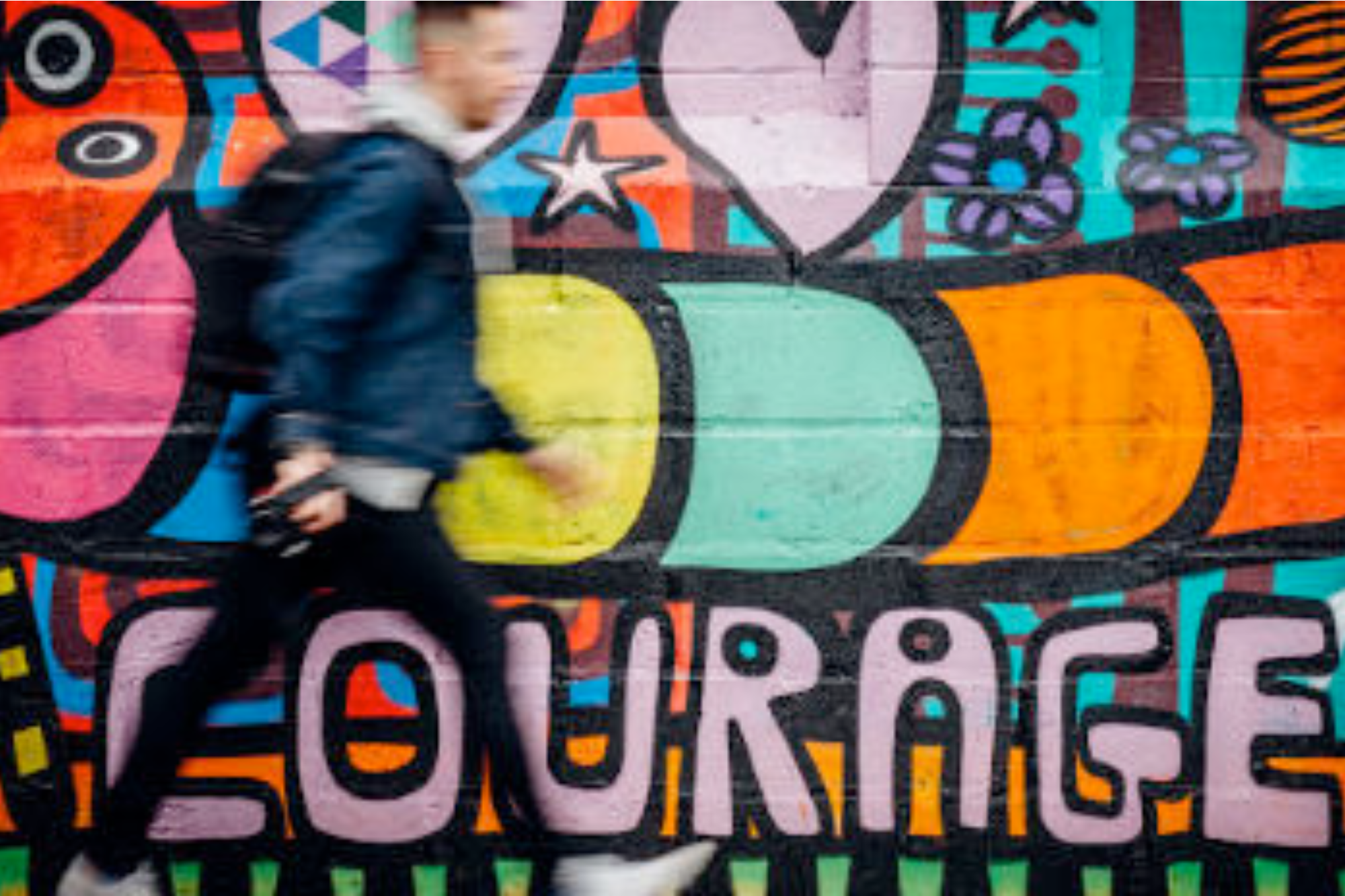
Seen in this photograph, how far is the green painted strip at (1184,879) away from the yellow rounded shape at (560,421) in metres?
1.44

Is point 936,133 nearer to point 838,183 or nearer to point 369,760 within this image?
point 838,183

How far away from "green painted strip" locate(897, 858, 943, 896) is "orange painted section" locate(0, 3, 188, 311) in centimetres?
226

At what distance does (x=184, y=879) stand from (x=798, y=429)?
→ 5.55 ft

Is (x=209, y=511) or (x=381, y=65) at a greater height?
(x=381, y=65)

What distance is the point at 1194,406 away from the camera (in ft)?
10.2

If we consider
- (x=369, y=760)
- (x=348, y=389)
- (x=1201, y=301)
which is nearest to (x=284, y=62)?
(x=348, y=389)

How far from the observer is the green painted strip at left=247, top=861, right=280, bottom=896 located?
3.05 metres

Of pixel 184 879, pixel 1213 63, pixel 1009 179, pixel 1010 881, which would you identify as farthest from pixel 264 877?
pixel 1213 63

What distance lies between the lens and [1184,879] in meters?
3.06

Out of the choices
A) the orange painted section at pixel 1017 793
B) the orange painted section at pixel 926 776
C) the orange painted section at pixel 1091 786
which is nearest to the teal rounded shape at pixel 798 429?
the orange painted section at pixel 926 776

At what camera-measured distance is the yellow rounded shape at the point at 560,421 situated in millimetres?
3074

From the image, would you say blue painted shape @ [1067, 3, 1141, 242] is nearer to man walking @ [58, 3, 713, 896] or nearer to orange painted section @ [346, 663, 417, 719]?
man walking @ [58, 3, 713, 896]

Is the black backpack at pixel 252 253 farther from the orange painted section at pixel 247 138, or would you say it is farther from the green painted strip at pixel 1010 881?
the green painted strip at pixel 1010 881

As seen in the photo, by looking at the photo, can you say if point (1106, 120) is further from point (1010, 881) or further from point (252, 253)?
point (252, 253)
